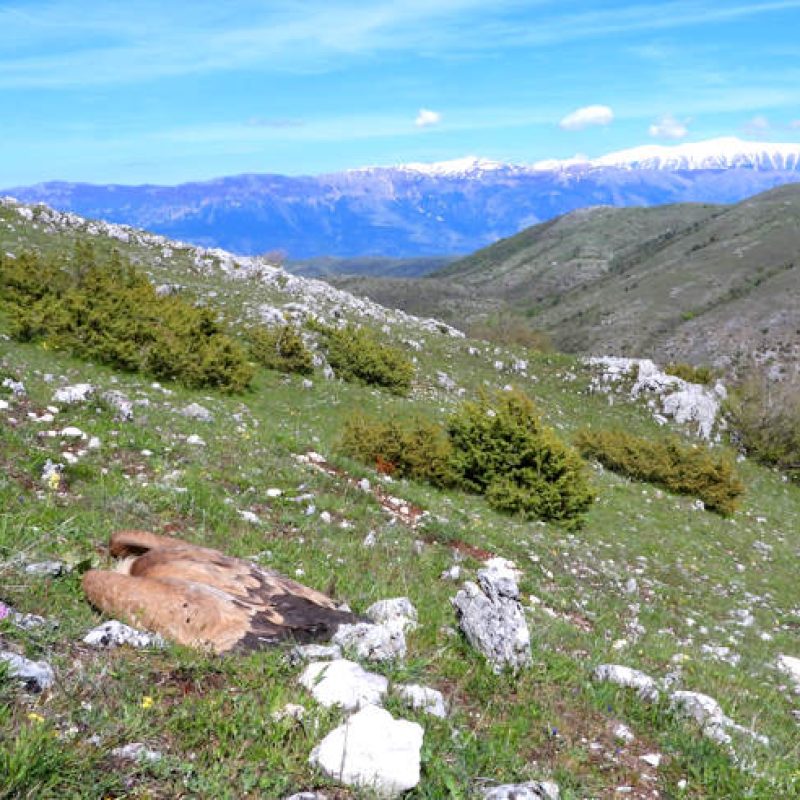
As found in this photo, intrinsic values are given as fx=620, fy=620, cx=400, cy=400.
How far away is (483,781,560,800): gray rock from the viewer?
376 centimetres

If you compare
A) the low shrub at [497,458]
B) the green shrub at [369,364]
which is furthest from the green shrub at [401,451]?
the green shrub at [369,364]

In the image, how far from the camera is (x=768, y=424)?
106 ft

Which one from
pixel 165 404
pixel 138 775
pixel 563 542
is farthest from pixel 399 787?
pixel 165 404

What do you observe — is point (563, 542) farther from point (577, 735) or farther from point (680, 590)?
point (577, 735)

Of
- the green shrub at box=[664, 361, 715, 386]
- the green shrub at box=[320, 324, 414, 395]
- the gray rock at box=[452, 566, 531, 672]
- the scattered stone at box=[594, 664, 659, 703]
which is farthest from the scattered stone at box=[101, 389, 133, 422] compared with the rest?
the green shrub at box=[664, 361, 715, 386]

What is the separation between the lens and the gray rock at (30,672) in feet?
12.6

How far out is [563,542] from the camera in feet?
49.3

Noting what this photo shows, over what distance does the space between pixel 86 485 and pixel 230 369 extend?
1243 centimetres

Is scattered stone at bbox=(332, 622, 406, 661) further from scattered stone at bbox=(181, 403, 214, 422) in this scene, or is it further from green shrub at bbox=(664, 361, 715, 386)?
green shrub at bbox=(664, 361, 715, 386)

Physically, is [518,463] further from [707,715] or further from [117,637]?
[117,637]

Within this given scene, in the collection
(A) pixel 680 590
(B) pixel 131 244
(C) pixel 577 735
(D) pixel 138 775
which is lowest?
(A) pixel 680 590

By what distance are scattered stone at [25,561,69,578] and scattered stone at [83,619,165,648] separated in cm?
108

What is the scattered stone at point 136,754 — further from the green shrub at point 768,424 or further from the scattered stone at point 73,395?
the green shrub at point 768,424

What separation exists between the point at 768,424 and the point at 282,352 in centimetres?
2527
